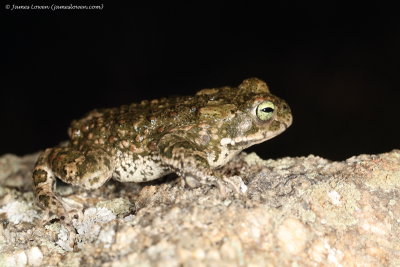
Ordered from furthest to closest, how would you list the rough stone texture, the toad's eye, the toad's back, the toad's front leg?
the toad's back
the toad's eye
the toad's front leg
the rough stone texture

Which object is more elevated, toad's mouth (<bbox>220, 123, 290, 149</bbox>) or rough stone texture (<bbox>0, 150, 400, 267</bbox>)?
toad's mouth (<bbox>220, 123, 290, 149</bbox>)

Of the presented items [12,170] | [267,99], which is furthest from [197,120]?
[12,170]

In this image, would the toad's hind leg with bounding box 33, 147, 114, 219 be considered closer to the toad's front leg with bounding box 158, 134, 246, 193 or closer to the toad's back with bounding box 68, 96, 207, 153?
the toad's back with bounding box 68, 96, 207, 153

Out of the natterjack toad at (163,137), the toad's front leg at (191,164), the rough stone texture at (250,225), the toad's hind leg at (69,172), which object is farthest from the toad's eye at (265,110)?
the toad's hind leg at (69,172)

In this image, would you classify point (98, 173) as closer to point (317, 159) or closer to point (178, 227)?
point (178, 227)

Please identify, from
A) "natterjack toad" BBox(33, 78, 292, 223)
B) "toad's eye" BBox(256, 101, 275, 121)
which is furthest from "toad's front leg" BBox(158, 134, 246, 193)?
"toad's eye" BBox(256, 101, 275, 121)

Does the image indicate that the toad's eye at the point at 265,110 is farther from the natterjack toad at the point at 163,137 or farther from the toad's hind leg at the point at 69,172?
the toad's hind leg at the point at 69,172
